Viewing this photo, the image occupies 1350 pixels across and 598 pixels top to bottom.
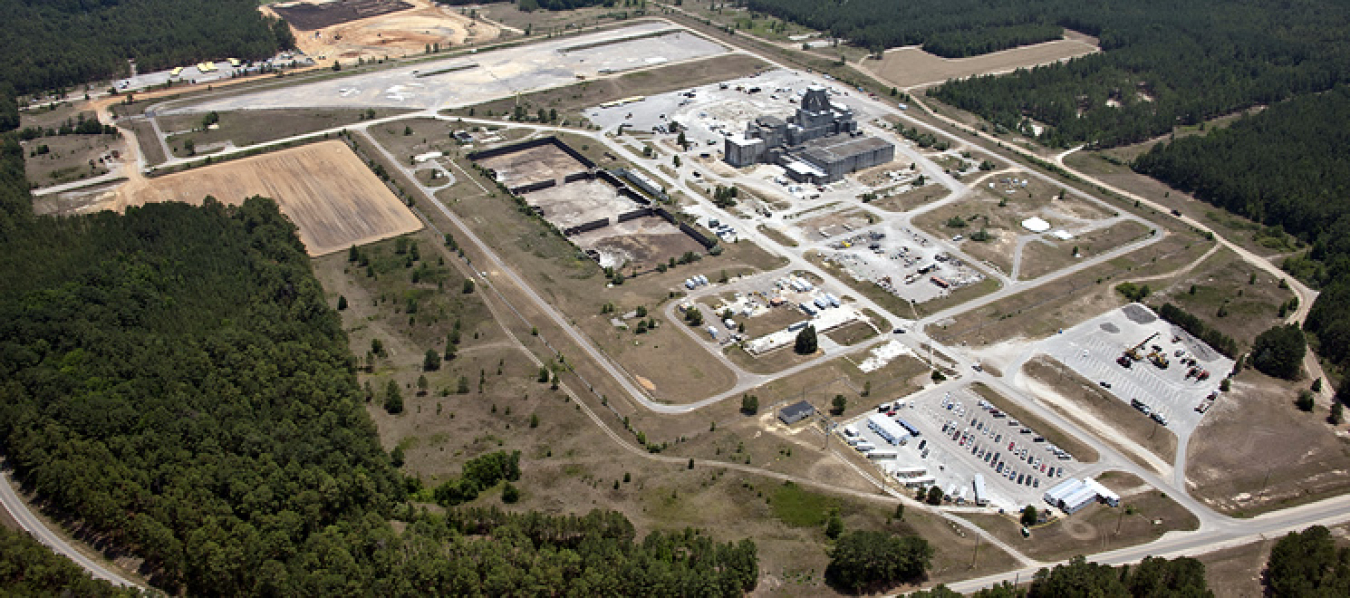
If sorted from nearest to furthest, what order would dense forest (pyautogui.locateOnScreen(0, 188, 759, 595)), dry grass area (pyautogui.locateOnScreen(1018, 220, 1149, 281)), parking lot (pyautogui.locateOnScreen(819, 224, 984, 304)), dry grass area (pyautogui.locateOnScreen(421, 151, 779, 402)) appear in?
dense forest (pyautogui.locateOnScreen(0, 188, 759, 595)), dry grass area (pyautogui.locateOnScreen(421, 151, 779, 402)), parking lot (pyautogui.locateOnScreen(819, 224, 984, 304)), dry grass area (pyautogui.locateOnScreen(1018, 220, 1149, 281))

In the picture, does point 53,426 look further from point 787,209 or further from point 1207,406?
point 1207,406

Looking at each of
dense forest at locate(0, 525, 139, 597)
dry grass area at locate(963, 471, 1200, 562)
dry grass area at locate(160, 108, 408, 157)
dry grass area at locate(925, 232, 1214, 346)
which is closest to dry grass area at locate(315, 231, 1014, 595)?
dry grass area at locate(963, 471, 1200, 562)

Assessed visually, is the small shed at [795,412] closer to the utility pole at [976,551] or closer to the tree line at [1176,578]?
the utility pole at [976,551]

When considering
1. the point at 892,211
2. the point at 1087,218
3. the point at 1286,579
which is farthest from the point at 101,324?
the point at 1087,218

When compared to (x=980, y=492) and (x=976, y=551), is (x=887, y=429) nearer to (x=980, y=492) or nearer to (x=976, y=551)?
(x=980, y=492)

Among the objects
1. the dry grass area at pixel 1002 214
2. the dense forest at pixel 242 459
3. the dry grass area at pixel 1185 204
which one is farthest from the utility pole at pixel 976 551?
the dry grass area at pixel 1185 204

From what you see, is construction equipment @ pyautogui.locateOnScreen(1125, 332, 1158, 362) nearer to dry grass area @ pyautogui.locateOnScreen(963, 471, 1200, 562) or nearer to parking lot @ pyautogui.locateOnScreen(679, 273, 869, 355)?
dry grass area @ pyautogui.locateOnScreen(963, 471, 1200, 562)
